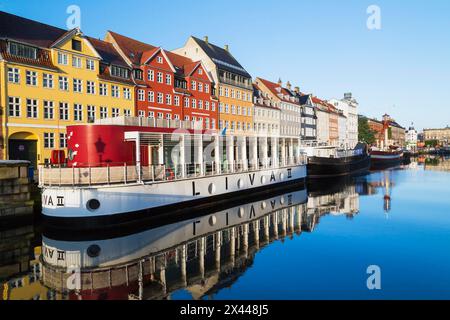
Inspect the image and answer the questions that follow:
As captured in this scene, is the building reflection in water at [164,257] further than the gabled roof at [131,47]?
No

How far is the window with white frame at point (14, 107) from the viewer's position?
27.5 metres

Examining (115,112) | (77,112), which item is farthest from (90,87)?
(115,112)

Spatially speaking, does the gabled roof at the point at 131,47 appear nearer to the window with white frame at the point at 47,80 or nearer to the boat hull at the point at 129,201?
the window with white frame at the point at 47,80

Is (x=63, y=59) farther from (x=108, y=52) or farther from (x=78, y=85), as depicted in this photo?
(x=108, y=52)

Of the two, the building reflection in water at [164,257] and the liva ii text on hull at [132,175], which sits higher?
the liva ii text on hull at [132,175]

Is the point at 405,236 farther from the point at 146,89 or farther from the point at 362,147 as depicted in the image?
the point at 362,147

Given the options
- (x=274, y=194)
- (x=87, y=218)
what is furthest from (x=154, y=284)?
(x=274, y=194)

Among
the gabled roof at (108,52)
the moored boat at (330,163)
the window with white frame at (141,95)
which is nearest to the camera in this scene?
the gabled roof at (108,52)

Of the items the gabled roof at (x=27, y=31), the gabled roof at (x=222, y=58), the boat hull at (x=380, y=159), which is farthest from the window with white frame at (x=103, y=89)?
the boat hull at (x=380, y=159)

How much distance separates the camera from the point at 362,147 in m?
67.6

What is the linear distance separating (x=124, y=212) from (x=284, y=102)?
58.5m

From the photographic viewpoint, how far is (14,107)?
1094 inches

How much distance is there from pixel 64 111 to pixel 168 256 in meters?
23.8

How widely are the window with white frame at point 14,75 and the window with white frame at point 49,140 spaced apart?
5.11 metres
